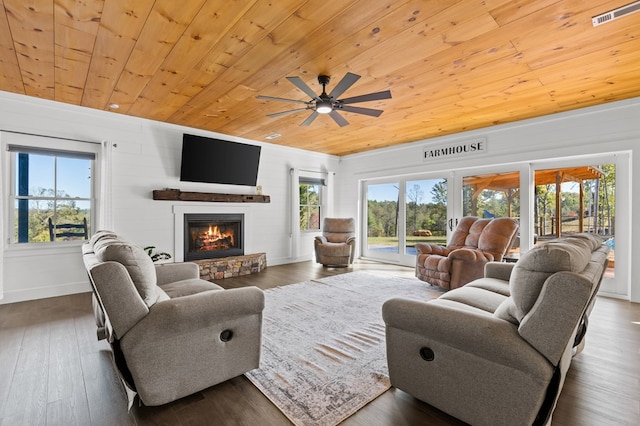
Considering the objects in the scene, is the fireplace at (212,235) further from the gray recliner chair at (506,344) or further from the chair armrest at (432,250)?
the gray recliner chair at (506,344)

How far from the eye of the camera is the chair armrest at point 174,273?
286 cm

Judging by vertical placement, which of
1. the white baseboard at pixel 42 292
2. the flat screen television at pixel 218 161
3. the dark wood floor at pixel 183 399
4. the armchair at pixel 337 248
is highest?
the flat screen television at pixel 218 161

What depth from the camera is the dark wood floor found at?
5.57 ft

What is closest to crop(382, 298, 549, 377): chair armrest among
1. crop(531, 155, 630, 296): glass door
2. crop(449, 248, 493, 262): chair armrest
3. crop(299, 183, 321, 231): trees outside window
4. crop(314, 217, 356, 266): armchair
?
crop(449, 248, 493, 262): chair armrest

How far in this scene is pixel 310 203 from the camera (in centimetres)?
716

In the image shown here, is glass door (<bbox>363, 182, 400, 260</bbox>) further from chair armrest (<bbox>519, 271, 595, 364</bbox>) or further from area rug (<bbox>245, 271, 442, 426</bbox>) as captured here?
chair armrest (<bbox>519, 271, 595, 364</bbox>)

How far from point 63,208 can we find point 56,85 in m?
1.65

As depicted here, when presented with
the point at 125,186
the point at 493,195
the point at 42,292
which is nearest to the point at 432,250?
the point at 493,195

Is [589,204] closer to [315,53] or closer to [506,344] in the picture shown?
[506,344]

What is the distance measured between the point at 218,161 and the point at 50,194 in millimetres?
2288

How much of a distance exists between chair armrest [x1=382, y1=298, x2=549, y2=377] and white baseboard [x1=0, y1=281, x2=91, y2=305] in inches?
171

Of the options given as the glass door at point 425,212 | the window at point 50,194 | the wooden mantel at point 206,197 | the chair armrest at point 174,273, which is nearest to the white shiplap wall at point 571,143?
the glass door at point 425,212

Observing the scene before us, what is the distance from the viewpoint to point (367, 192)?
7.24 metres

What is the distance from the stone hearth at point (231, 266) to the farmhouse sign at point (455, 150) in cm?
365
